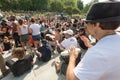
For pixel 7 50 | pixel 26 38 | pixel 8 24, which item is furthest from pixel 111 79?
pixel 8 24

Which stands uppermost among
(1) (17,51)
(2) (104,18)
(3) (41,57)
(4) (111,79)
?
(2) (104,18)

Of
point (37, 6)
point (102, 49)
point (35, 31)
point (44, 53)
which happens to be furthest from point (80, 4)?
point (102, 49)

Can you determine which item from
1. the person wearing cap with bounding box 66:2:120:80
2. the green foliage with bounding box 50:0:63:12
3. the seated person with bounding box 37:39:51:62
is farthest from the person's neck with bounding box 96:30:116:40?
the green foliage with bounding box 50:0:63:12

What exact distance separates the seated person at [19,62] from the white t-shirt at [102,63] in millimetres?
4810

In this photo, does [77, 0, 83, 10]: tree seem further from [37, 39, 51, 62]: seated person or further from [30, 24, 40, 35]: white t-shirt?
[37, 39, 51, 62]: seated person

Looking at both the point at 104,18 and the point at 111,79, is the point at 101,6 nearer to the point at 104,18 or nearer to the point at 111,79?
the point at 104,18

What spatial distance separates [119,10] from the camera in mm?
1453

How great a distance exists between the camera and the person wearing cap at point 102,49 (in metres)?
1.33

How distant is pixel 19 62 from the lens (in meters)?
6.26

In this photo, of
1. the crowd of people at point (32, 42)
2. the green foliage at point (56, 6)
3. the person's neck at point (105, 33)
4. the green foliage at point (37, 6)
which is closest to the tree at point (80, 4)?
the green foliage at point (37, 6)

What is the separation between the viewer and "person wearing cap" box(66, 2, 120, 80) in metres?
1.33

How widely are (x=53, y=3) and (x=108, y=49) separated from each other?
79.2 m

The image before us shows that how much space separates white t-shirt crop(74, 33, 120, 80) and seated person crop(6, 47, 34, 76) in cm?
481

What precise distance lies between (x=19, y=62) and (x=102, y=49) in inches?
201
